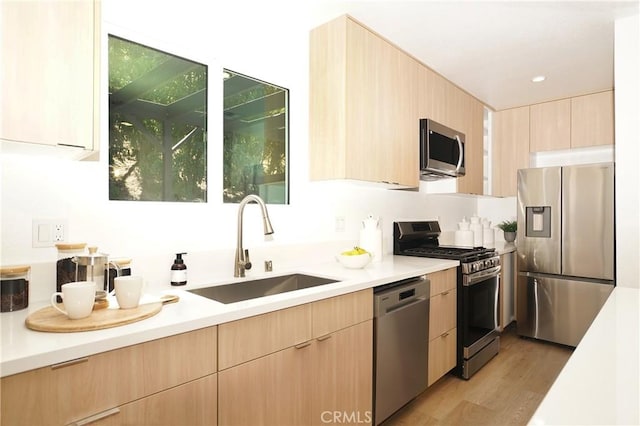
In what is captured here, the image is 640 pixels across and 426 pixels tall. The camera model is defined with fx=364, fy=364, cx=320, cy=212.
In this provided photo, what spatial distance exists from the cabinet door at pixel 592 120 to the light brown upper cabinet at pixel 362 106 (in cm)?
200

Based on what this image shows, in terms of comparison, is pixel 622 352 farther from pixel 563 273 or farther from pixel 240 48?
pixel 563 273

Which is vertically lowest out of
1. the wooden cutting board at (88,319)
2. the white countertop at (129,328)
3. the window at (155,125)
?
the white countertop at (129,328)

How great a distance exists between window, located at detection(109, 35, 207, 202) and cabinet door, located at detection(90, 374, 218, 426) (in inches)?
36.3

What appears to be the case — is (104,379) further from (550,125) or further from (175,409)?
(550,125)

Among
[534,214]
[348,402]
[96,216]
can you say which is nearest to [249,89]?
[96,216]

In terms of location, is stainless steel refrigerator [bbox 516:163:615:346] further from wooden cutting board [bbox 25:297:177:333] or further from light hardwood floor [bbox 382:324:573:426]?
wooden cutting board [bbox 25:297:177:333]

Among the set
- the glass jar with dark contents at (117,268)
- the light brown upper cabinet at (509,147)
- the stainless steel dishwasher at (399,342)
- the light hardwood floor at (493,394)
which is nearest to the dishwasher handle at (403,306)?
the stainless steel dishwasher at (399,342)

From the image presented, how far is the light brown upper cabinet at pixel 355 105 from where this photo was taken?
2203mm

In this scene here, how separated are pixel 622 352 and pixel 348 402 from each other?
1.18 m

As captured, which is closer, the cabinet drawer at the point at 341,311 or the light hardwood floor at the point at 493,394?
the cabinet drawer at the point at 341,311

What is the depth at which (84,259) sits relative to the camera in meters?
1.28

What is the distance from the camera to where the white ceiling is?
6.92 ft

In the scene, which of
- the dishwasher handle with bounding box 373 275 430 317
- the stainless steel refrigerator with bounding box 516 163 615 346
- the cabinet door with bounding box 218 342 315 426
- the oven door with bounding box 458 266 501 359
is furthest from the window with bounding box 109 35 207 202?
the stainless steel refrigerator with bounding box 516 163 615 346

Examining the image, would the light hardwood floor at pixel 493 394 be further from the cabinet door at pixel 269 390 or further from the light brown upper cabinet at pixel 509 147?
the light brown upper cabinet at pixel 509 147
